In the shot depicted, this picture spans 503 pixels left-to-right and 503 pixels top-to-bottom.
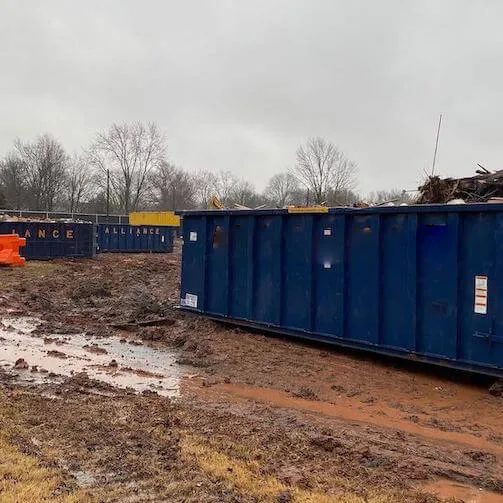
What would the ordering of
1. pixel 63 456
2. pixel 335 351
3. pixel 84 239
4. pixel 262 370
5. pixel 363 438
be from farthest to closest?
pixel 84 239 → pixel 335 351 → pixel 262 370 → pixel 363 438 → pixel 63 456

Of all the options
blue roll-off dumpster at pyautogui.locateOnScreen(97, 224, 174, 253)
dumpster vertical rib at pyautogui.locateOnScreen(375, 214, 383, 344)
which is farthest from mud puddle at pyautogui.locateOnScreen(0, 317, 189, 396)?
blue roll-off dumpster at pyautogui.locateOnScreen(97, 224, 174, 253)

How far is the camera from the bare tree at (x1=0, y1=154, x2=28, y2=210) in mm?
68188

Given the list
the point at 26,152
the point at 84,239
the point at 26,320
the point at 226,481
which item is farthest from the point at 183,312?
the point at 26,152

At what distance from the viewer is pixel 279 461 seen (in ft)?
14.7

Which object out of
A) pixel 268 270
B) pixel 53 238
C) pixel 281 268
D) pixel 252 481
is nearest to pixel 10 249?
pixel 53 238

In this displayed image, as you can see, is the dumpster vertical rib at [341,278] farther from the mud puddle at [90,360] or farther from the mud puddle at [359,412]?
the mud puddle at [90,360]

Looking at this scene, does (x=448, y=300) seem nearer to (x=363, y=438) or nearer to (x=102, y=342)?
(x=363, y=438)

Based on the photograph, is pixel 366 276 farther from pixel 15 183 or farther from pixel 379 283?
pixel 15 183

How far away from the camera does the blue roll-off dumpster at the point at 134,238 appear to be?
35719 millimetres

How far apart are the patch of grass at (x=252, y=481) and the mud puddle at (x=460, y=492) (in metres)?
0.51

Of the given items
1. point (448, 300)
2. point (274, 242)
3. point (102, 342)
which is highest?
point (274, 242)

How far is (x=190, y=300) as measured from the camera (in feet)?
38.2

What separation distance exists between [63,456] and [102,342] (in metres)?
5.45

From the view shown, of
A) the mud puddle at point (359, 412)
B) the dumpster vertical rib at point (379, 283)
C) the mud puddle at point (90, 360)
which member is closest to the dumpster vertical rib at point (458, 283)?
the dumpster vertical rib at point (379, 283)
